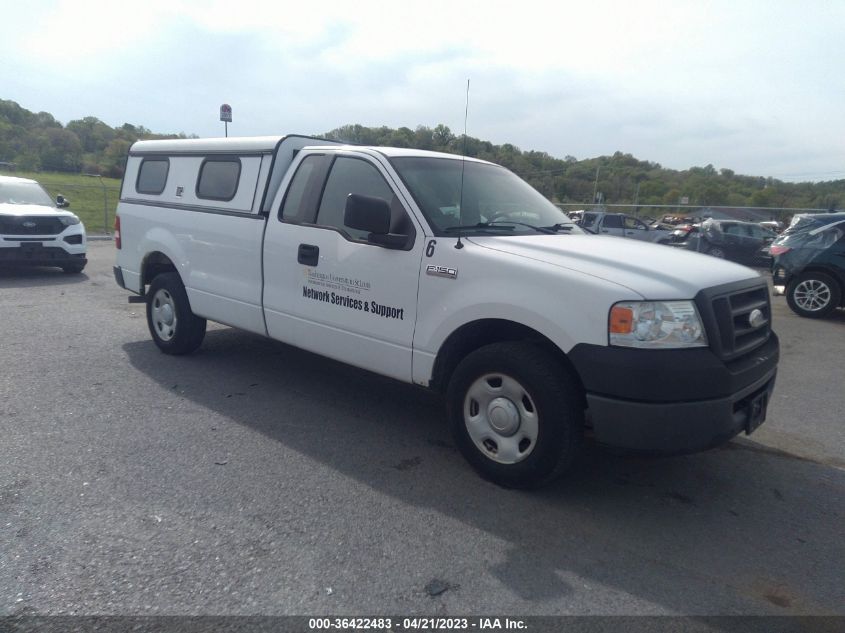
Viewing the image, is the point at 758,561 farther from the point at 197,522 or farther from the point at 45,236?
the point at 45,236

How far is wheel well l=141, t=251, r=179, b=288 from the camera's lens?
6613mm

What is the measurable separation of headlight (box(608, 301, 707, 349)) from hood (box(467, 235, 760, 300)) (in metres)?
0.07

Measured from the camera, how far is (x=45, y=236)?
11273mm

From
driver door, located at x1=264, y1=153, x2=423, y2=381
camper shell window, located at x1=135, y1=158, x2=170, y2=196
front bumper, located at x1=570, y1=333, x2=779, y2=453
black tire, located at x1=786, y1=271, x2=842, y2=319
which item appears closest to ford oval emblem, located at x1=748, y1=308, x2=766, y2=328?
front bumper, located at x1=570, y1=333, x2=779, y2=453

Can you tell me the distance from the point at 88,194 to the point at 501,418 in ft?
80.6

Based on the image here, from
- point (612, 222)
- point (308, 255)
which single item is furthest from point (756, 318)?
point (612, 222)

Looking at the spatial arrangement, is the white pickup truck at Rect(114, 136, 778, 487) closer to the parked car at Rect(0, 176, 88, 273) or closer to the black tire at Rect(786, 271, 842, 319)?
the parked car at Rect(0, 176, 88, 273)

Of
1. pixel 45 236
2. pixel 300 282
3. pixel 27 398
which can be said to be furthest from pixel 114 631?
pixel 45 236

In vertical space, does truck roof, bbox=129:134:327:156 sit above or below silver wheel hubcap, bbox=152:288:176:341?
above

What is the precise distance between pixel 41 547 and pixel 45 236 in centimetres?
962

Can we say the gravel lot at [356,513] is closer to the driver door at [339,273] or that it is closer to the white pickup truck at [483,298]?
the white pickup truck at [483,298]

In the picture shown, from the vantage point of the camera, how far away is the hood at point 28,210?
1101 cm

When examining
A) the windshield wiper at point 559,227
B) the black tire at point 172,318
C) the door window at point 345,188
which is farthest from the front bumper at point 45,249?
the windshield wiper at point 559,227

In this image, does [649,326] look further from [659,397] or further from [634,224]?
[634,224]
